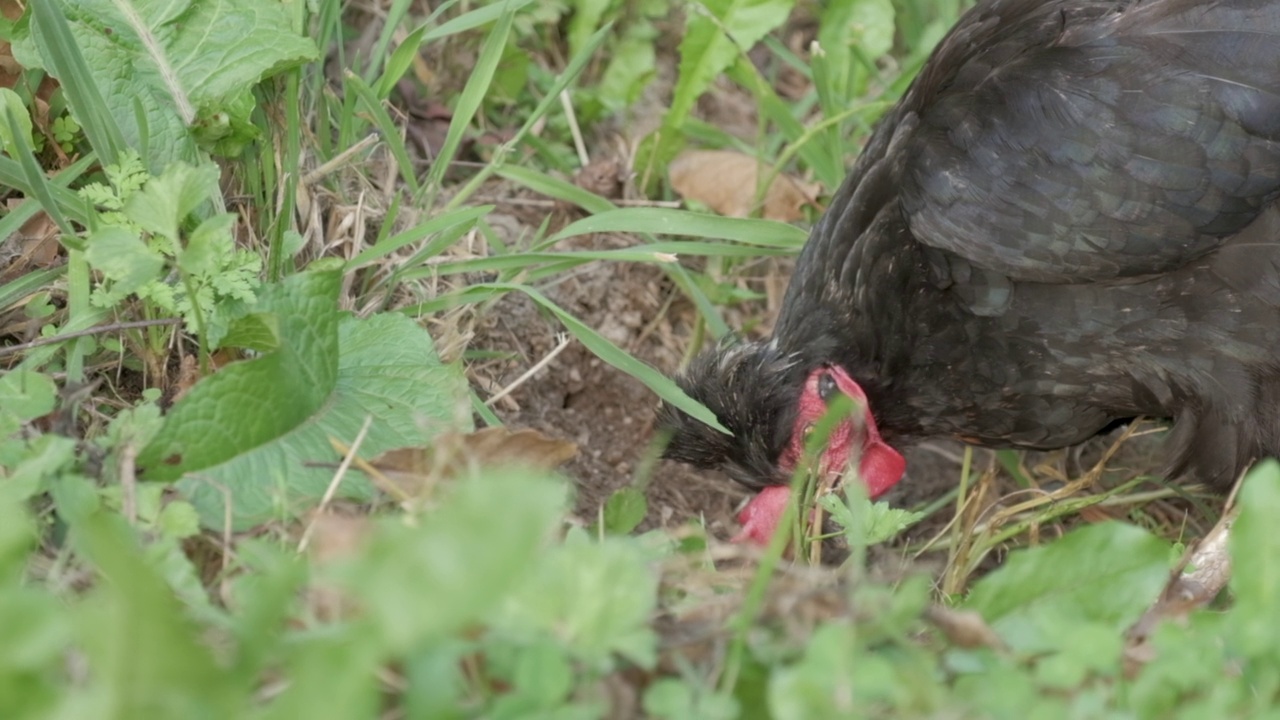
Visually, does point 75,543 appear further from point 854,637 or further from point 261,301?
point 854,637

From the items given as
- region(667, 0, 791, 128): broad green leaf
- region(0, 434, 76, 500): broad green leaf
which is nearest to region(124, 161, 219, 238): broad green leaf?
region(0, 434, 76, 500): broad green leaf

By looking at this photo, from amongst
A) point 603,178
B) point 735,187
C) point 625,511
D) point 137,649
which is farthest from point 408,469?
point 735,187

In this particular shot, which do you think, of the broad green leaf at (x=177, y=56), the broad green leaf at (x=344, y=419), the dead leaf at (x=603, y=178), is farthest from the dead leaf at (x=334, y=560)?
the dead leaf at (x=603, y=178)

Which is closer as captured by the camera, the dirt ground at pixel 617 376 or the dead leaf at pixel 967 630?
Result: the dead leaf at pixel 967 630

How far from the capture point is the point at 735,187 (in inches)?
146

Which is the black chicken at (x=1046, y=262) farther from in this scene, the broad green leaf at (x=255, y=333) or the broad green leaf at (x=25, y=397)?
the broad green leaf at (x=25, y=397)

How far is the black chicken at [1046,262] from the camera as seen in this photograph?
2529mm

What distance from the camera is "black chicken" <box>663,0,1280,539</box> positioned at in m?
2.53

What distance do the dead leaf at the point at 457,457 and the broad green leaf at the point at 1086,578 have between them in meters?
0.80

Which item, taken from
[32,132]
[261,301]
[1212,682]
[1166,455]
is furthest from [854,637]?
[32,132]

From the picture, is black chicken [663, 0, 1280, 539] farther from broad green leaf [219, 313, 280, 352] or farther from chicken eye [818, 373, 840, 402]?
broad green leaf [219, 313, 280, 352]

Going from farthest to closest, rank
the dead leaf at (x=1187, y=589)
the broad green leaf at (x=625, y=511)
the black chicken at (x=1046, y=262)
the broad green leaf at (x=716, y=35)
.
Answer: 1. the broad green leaf at (x=716, y=35)
2. the black chicken at (x=1046, y=262)
3. the broad green leaf at (x=625, y=511)
4. the dead leaf at (x=1187, y=589)

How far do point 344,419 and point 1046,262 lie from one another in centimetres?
153

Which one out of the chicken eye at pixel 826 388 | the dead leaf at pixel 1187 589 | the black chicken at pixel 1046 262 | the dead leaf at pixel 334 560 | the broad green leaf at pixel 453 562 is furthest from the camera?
the chicken eye at pixel 826 388
